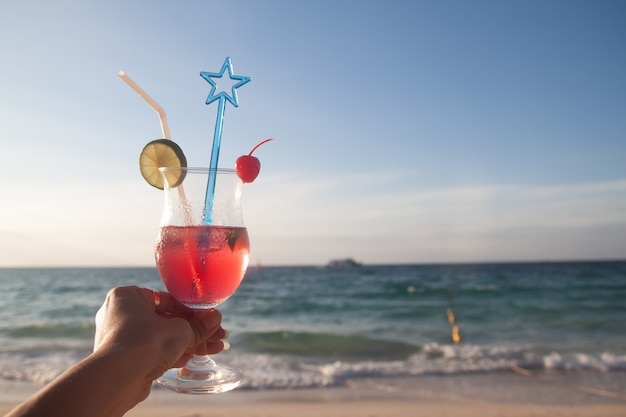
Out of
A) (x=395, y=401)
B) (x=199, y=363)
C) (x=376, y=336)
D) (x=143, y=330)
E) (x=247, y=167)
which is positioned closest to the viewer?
(x=143, y=330)

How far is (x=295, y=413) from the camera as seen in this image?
5277 mm

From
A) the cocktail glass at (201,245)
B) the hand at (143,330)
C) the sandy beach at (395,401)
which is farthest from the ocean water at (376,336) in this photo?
the hand at (143,330)

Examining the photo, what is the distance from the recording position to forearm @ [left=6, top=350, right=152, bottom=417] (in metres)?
1.19

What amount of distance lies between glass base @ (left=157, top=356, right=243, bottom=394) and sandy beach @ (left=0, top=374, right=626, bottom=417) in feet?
11.0

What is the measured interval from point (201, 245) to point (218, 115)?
47cm

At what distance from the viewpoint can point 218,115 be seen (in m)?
1.96

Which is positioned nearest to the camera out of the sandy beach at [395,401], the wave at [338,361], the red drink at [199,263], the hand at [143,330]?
the hand at [143,330]

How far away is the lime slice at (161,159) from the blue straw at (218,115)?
0.11 m

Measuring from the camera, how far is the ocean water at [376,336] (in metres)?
7.30

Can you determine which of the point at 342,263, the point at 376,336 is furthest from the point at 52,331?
the point at 342,263

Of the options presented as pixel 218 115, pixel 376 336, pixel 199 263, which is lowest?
pixel 376 336

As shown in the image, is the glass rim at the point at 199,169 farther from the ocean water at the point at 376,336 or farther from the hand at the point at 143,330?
the ocean water at the point at 376,336

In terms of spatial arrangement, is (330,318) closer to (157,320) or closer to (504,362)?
(504,362)

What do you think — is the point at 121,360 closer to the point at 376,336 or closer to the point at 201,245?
the point at 201,245
